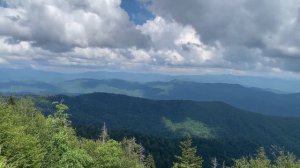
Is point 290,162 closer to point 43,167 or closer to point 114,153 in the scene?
point 114,153

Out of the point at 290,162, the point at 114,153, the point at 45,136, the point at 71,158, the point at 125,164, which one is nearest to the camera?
the point at 71,158

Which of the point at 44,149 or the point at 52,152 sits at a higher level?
the point at 44,149

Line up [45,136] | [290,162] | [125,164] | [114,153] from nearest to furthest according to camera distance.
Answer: [290,162]
[45,136]
[114,153]
[125,164]

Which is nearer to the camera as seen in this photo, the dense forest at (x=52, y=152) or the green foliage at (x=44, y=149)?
the green foliage at (x=44, y=149)

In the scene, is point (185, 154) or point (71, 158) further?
point (185, 154)

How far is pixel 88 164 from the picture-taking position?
82.8 meters

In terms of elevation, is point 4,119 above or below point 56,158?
above

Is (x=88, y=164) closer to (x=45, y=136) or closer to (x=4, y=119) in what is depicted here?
(x=45, y=136)

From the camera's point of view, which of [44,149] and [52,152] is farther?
[52,152]

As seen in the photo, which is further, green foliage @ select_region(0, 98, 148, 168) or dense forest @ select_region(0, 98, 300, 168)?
dense forest @ select_region(0, 98, 300, 168)

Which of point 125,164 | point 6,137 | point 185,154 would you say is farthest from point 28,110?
point 6,137

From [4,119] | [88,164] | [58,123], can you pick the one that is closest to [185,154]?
[88,164]

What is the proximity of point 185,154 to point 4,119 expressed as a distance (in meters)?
41.0

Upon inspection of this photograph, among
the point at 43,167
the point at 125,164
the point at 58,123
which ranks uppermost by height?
the point at 58,123
